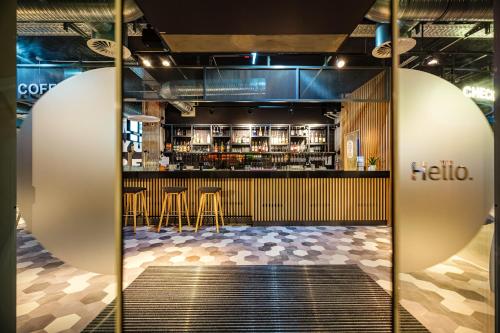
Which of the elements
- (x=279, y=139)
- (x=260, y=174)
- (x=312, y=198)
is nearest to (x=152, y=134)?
(x=279, y=139)

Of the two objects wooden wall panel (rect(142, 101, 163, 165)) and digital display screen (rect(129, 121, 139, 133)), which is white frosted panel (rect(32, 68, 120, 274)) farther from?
digital display screen (rect(129, 121, 139, 133))

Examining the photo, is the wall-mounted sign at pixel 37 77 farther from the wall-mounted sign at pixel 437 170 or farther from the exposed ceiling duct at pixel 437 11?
the wall-mounted sign at pixel 437 170

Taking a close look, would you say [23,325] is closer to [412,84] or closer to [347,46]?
[412,84]

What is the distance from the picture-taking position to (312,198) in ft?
17.4

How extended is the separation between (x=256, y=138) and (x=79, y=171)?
7.62 metres

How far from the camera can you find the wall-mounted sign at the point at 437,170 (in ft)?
4.66

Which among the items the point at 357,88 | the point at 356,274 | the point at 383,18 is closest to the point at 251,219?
the point at 356,274

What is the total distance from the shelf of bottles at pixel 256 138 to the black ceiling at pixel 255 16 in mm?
6443

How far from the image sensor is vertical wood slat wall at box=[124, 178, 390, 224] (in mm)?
5262

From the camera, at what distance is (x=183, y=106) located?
788 centimetres

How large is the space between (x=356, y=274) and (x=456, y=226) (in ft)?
5.99

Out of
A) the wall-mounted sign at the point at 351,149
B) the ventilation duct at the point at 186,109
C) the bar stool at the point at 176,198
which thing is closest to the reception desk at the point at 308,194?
the bar stool at the point at 176,198

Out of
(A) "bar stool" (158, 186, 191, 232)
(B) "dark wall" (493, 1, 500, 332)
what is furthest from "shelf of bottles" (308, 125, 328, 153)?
(B) "dark wall" (493, 1, 500, 332)

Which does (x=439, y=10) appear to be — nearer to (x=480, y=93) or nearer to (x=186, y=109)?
(x=480, y=93)
